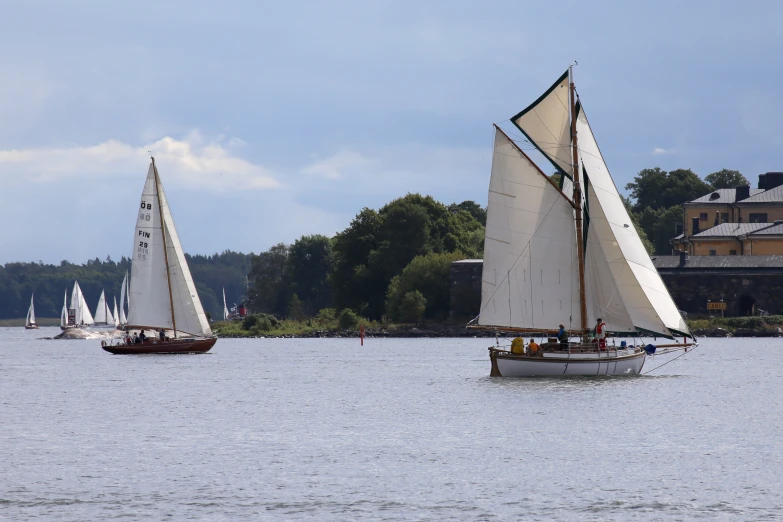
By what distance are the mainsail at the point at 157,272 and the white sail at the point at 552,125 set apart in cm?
3033

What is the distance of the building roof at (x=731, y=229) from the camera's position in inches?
4874

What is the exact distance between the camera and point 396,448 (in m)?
30.4

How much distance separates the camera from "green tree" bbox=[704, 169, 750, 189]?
538 feet

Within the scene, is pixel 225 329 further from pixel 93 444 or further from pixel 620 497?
pixel 620 497

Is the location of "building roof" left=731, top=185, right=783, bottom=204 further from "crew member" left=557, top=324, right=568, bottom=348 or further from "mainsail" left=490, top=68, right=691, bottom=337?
"crew member" left=557, top=324, right=568, bottom=348

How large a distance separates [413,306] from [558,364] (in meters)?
66.7

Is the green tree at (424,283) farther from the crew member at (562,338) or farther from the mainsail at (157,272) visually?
the crew member at (562,338)

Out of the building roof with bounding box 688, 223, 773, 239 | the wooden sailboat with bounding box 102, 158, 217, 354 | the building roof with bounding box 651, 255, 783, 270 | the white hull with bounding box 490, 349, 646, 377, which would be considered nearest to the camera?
the white hull with bounding box 490, 349, 646, 377

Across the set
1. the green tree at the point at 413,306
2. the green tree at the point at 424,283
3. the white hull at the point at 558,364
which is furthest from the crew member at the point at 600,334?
the green tree at the point at 424,283

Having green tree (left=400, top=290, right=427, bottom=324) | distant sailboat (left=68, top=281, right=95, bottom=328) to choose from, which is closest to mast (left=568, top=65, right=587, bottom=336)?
green tree (left=400, top=290, right=427, bottom=324)

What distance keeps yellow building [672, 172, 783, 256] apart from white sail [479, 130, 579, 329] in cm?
7726

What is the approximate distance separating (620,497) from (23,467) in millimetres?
12109

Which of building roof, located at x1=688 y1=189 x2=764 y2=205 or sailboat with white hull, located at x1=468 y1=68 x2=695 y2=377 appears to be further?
building roof, located at x1=688 y1=189 x2=764 y2=205

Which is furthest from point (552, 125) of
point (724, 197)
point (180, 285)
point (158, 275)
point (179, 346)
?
point (724, 197)
